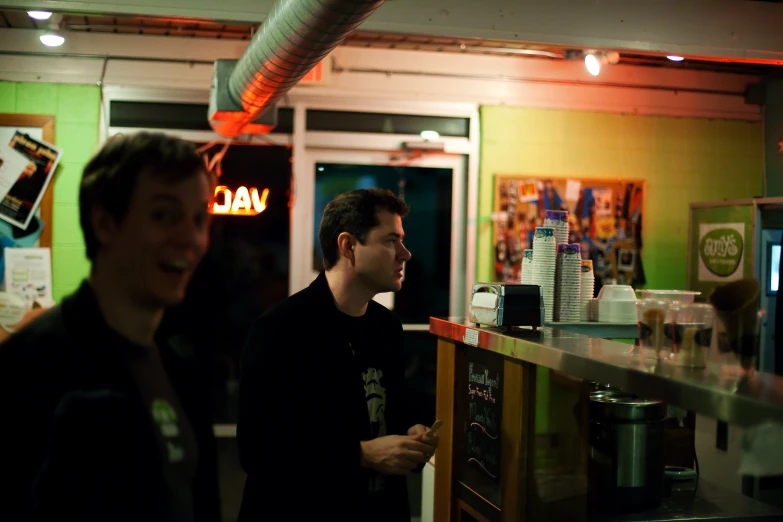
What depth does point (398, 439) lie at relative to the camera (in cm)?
226

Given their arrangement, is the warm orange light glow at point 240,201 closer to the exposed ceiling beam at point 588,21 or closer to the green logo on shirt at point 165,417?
the exposed ceiling beam at point 588,21

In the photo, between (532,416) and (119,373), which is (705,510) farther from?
(119,373)

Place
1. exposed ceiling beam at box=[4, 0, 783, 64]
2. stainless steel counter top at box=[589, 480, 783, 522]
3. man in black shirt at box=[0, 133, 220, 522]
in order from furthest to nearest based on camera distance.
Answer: exposed ceiling beam at box=[4, 0, 783, 64], stainless steel counter top at box=[589, 480, 783, 522], man in black shirt at box=[0, 133, 220, 522]

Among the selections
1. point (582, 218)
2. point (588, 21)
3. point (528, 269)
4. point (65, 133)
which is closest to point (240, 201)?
point (65, 133)

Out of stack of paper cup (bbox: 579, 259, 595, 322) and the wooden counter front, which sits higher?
stack of paper cup (bbox: 579, 259, 595, 322)

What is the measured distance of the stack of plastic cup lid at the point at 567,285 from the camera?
10.1ft

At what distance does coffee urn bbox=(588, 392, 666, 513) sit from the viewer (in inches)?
92.7

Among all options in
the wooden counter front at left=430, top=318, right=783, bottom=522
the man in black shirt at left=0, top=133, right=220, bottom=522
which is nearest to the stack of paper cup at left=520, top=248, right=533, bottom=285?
the wooden counter front at left=430, top=318, right=783, bottom=522

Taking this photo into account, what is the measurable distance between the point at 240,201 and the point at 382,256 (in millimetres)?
3143

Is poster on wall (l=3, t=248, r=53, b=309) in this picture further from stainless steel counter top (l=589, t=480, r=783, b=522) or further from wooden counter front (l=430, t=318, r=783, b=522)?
stainless steel counter top (l=589, t=480, r=783, b=522)

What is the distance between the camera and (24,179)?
5223mm

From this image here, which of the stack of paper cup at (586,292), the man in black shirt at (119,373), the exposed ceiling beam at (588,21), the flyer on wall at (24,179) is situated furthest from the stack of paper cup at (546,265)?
the flyer on wall at (24,179)

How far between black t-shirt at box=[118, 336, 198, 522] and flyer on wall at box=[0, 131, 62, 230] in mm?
4691

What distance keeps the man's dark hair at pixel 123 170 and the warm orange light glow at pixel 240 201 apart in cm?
457
